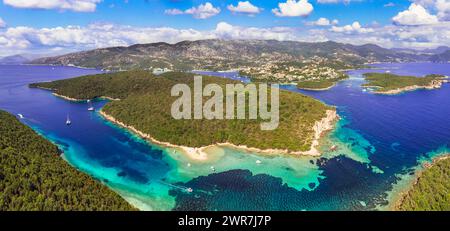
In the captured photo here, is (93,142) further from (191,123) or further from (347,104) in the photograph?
(347,104)

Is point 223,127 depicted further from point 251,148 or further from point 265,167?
point 265,167

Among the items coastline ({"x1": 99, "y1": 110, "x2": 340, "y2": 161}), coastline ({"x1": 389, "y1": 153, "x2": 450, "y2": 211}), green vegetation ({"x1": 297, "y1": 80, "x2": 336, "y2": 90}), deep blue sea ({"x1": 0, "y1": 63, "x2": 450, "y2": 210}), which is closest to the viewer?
coastline ({"x1": 389, "y1": 153, "x2": 450, "y2": 211})

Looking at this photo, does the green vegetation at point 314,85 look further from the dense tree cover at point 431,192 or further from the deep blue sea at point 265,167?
the dense tree cover at point 431,192

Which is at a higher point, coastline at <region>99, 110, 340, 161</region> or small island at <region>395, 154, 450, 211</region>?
coastline at <region>99, 110, 340, 161</region>

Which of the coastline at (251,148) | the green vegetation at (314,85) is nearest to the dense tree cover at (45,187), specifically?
the coastline at (251,148)

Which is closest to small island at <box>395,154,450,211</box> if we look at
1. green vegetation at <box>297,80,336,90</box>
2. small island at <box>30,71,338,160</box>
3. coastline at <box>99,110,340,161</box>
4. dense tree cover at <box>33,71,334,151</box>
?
coastline at <box>99,110,340,161</box>

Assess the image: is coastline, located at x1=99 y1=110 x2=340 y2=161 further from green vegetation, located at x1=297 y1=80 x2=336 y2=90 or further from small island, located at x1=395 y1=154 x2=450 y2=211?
green vegetation, located at x1=297 y1=80 x2=336 y2=90
